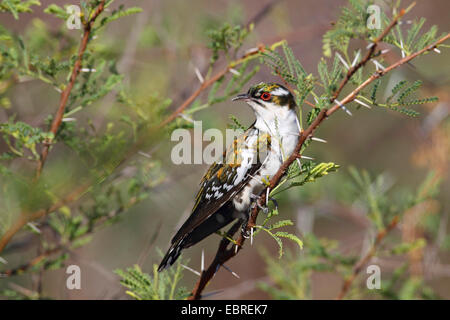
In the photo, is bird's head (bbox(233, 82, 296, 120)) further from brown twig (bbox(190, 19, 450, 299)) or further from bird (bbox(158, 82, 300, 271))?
brown twig (bbox(190, 19, 450, 299))

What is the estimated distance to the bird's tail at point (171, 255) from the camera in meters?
2.82

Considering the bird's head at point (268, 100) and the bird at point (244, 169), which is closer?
the bird at point (244, 169)

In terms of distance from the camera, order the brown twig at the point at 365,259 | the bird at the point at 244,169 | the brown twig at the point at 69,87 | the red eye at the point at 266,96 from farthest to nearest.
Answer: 1. the brown twig at the point at 365,259
2. the red eye at the point at 266,96
3. the bird at the point at 244,169
4. the brown twig at the point at 69,87

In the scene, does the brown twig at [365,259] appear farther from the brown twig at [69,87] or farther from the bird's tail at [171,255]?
the brown twig at [69,87]

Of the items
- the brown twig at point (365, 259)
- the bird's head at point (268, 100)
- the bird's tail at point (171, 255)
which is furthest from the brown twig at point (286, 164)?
the brown twig at point (365, 259)

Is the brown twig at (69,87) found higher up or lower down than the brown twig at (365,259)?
higher up

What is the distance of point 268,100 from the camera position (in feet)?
11.0

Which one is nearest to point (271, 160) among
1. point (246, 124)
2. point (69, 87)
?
point (69, 87)

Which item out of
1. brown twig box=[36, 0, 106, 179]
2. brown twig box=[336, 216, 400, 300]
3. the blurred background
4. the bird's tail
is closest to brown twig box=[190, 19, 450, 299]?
the bird's tail

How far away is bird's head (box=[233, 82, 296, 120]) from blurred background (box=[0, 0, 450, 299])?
1.85 feet

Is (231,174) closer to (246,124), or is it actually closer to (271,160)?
(271,160)

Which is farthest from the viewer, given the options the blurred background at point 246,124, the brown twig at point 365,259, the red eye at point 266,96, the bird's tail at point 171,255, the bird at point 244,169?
the blurred background at point 246,124

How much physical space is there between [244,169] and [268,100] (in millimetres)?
526
